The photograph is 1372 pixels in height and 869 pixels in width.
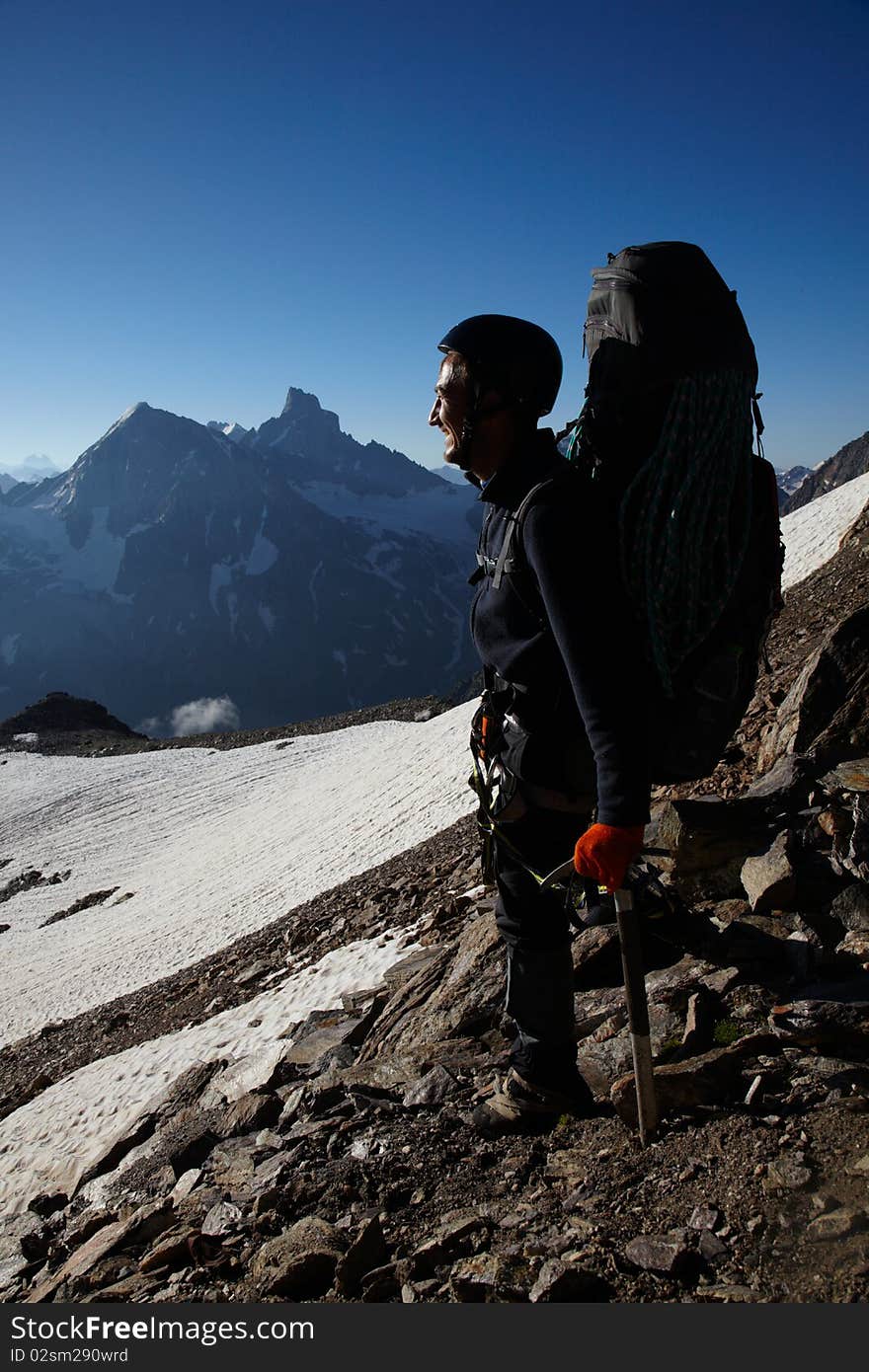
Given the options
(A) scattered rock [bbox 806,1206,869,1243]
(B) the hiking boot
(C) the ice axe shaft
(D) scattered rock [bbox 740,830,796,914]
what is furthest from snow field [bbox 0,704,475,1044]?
(A) scattered rock [bbox 806,1206,869,1243]

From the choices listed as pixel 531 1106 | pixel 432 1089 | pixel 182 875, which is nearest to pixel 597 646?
pixel 531 1106

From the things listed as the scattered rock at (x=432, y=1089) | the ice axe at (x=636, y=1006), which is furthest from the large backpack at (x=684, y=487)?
the scattered rock at (x=432, y=1089)

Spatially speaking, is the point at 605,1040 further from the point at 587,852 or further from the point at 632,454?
the point at 632,454

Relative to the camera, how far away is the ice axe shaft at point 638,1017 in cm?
344

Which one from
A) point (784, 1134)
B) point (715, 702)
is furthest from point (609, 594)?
point (784, 1134)

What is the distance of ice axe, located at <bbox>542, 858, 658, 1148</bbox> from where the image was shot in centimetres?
344

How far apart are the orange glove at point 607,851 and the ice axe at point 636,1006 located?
294 mm

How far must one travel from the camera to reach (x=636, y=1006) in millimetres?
3566

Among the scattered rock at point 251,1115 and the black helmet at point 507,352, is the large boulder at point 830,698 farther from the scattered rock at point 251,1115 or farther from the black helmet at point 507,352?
the scattered rock at point 251,1115

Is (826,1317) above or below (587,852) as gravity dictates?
below

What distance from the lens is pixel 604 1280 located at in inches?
108

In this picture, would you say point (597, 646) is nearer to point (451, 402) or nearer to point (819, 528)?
point (451, 402)

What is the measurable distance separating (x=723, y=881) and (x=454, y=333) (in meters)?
4.03

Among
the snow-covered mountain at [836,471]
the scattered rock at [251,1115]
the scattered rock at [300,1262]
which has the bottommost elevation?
the scattered rock at [251,1115]
